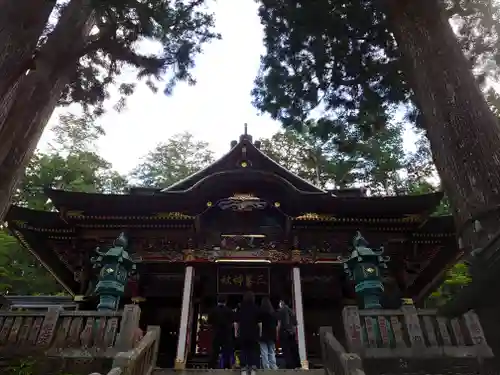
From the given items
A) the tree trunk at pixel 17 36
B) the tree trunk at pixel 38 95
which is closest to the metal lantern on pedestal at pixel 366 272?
the tree trunk at pixel 38 95

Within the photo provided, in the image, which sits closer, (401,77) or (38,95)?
(38,95)

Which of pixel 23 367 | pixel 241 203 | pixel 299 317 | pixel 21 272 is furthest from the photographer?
pixel 21 272

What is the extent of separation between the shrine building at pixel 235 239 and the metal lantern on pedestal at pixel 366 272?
138 centimetres

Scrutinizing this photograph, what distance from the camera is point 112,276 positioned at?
8180 mm

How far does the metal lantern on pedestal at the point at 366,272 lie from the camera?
26.3 feet

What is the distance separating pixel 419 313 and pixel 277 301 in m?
4.94

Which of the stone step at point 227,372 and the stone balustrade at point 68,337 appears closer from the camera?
the stone balustrade at point 68,337

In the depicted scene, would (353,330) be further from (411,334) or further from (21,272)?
(21,272)

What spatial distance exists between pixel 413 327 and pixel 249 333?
2652 mm

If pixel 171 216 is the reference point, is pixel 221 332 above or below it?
below

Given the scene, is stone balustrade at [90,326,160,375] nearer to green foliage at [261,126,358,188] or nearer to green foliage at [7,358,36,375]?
green foliage at [7,358,36,375]

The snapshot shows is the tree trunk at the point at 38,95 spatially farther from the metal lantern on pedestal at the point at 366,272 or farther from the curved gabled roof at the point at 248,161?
the metal lantern on pedestal at the point at 366,272

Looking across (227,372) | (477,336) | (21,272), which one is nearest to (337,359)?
(227,372)

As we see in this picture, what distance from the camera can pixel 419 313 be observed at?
6.66m
